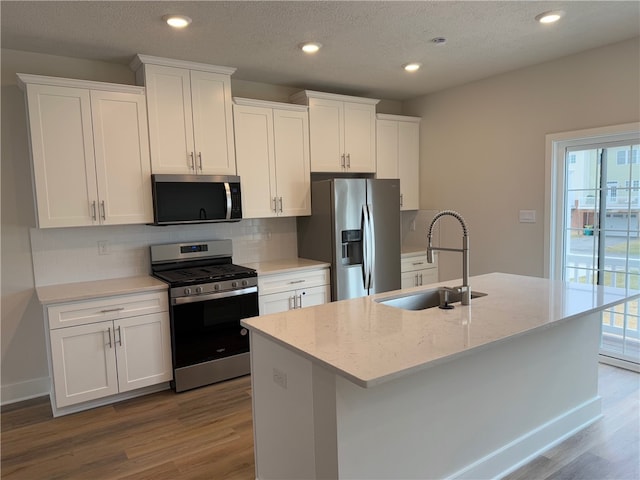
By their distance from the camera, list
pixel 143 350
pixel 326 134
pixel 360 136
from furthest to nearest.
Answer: pixel 360 136, pixel 326 134, pixel 143 350

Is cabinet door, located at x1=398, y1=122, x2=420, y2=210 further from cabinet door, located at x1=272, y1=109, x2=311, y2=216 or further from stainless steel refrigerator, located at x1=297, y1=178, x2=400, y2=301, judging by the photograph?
cabinet door, located at x1=272, y1=109, x2=311, y2=216

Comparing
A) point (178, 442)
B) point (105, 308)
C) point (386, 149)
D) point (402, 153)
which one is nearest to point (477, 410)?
point (178, 442)

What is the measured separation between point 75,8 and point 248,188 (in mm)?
1820

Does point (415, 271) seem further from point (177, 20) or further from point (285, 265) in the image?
point (177, 20)

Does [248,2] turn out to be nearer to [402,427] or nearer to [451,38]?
[451,38]

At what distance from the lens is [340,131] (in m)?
4.44

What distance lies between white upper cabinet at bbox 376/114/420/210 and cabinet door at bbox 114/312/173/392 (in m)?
2.77

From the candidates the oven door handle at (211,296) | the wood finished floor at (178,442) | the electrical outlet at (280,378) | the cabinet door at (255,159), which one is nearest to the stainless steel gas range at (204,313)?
the oven door handle at (211,296)

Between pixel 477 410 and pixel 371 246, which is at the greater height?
pixel 371 246

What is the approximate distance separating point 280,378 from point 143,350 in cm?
172

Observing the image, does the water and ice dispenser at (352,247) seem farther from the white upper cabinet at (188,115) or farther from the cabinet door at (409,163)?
the white upper cabinet at (188,115)

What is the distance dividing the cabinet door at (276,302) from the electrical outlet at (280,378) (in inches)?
68.9

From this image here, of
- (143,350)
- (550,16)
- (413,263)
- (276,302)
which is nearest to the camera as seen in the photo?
(550,16)

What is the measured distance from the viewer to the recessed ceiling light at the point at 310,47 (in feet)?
10.6
